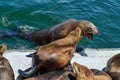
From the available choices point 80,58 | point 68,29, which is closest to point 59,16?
point 68,29

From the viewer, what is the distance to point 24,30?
35.3ft

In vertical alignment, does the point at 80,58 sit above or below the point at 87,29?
below

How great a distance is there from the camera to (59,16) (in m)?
12.2

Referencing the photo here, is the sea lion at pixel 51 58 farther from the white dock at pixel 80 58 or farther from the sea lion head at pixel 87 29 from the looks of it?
the sea lion head at pixel 87 29

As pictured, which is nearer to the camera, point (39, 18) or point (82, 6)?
point (39, 18)

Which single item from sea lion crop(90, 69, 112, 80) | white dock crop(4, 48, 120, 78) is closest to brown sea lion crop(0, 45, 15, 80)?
white dock crop(4, 48, 120, 78)

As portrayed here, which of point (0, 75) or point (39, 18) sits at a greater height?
point (0, 75)

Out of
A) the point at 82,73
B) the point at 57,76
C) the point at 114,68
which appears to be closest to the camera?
the point at 82,73

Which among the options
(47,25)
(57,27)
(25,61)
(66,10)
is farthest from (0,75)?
(66,10)

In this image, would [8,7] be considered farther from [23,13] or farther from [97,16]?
[97,16]

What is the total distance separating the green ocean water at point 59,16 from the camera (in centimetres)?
1087

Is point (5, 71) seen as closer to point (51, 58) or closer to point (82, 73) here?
point (51, 58)

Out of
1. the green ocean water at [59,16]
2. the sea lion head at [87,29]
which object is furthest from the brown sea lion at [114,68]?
the green ocean water at [59,16]

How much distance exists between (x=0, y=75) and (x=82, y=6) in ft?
24.9
